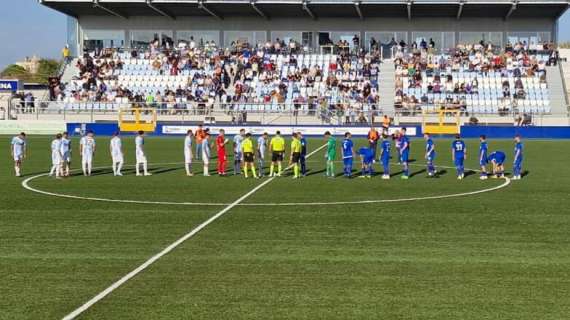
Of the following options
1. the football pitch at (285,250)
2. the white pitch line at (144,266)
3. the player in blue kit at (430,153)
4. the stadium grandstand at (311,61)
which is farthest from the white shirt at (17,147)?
the stadium grandstand at (311,61)

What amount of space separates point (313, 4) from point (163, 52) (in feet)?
45.7

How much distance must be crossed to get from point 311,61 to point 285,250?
176ft

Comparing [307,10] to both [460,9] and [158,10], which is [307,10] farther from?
[158,10]

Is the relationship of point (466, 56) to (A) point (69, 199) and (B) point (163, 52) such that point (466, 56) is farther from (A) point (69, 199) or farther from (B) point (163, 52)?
(A) point (69, 199)

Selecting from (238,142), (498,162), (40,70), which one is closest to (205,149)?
(238,142)

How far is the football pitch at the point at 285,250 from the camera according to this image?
1012 centimetres

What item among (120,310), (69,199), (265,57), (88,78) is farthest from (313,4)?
(120,310)

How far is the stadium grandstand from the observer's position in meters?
57.8

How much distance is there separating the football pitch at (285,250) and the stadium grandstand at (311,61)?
33710mm

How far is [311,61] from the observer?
66.2m

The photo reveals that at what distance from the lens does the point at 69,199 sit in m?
20.9

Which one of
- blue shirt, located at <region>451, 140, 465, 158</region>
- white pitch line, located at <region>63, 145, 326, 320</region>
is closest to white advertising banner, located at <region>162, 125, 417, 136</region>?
blue shirt, located at <region>451, 140, 465, 158</region>

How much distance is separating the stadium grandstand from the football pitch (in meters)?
33.7

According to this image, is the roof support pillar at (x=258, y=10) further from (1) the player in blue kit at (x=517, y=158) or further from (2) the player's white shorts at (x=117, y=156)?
(1) the player in blue kit at (x=517, y=158)
